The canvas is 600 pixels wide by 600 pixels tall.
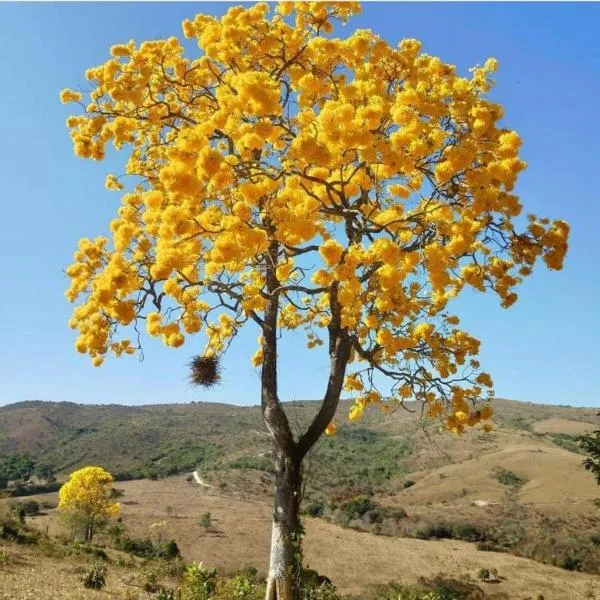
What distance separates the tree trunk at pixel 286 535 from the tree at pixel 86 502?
31784 millimetres

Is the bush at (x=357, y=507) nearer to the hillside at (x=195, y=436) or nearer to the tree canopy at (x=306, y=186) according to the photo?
the hillside at (x=195, y=436)

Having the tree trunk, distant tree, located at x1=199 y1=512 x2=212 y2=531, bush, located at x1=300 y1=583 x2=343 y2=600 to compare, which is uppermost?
the tree trunk

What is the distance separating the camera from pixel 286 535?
27.0 feet

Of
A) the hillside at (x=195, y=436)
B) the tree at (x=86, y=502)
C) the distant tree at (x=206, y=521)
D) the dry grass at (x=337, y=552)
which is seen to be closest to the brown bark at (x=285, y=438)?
the dry grass at (x=337, y=552)

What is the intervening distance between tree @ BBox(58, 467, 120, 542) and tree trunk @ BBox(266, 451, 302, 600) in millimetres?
31784

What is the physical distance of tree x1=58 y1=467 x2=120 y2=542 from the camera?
3628 centimetres

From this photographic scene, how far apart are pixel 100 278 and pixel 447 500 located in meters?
58.6

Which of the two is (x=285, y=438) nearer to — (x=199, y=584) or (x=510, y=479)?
(x=199, y=584)

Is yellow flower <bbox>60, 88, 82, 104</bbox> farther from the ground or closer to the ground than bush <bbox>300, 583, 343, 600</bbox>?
farther from the ground

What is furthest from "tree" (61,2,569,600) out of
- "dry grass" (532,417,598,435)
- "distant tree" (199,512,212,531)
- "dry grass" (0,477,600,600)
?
"dry grass" (532,417,598,435)

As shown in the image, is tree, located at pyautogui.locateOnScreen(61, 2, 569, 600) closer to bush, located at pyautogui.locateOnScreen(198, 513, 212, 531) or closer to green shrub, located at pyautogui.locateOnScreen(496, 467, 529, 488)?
bush, located at pyautogui.locateOnScreen(198, 513, 212, 531)

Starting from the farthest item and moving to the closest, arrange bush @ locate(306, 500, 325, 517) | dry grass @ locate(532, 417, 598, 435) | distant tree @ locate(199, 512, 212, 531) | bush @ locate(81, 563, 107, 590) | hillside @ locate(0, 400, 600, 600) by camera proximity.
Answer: dry grass @ locate(532, 417, 598, 435) < bush @ locate(306, 500, 325, 517) < distant tree @ locate(199, 512, 212, 531) < hillside @ locate(0, 400, 600, 600) < bush @ locate(81, 563, 107, 590)

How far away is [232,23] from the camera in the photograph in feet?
26.3

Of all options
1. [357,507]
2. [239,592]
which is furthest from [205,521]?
[239,592]
